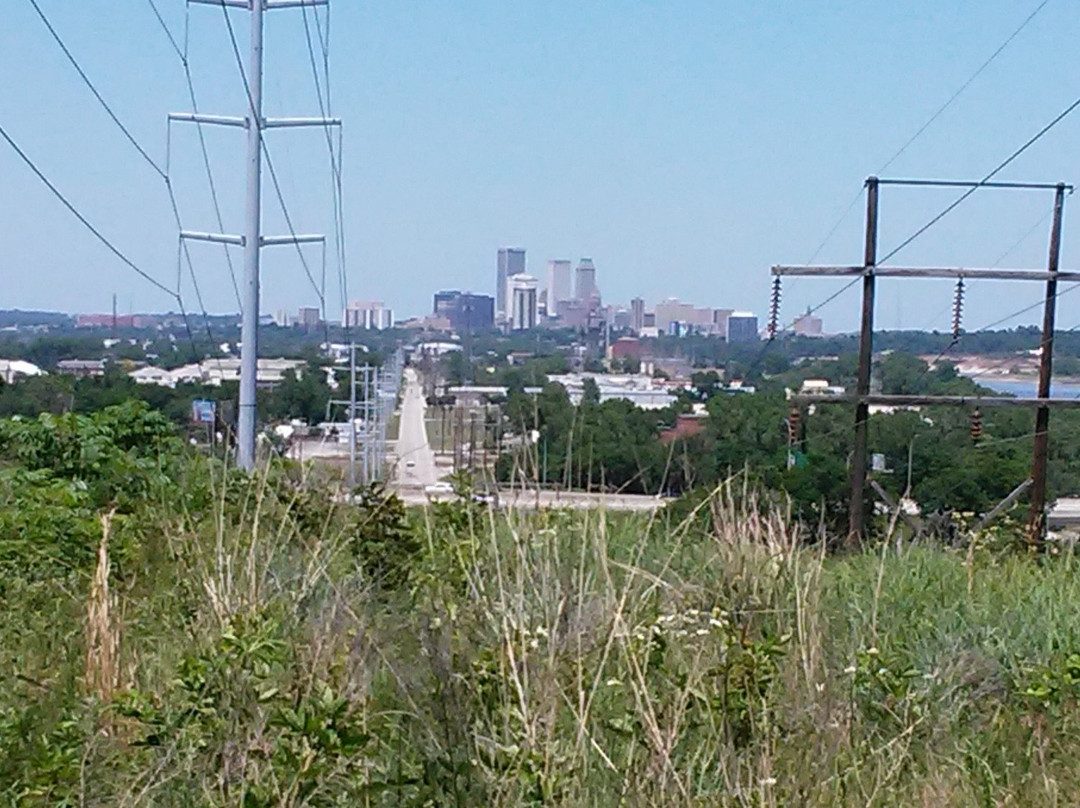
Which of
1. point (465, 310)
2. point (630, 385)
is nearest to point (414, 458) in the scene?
point (630, 385)

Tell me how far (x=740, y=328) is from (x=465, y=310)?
4.98m

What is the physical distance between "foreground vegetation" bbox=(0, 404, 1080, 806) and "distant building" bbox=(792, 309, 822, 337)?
988 centimetres

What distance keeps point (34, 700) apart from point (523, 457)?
1.95m

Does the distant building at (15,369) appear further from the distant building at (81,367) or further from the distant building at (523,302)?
the distant building at (523,302)

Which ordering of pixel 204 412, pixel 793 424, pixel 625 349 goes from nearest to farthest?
pixel 204 412 < pixel 793 424 < pixel 625 349

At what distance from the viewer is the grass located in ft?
10.3

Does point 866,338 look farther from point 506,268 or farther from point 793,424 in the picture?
point 506,268

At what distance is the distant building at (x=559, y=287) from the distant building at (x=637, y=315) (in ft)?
5.09

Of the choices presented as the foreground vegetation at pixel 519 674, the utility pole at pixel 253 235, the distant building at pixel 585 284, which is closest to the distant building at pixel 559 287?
the distant building at pixel 585 284

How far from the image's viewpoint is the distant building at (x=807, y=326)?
1571cm

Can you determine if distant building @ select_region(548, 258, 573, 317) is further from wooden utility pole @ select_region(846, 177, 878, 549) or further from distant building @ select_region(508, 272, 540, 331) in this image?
wooden utility pole @ select_region(846, 177, 878, 549)

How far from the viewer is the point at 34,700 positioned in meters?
3.93

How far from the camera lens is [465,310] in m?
23.4

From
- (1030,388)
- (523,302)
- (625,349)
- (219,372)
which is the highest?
(523,302)
